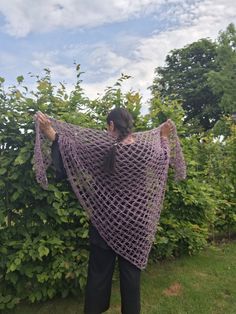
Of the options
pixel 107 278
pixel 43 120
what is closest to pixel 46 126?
pixel 43 120

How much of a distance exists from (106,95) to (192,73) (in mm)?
28681

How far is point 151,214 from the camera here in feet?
9.73

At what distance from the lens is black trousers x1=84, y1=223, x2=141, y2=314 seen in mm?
2877

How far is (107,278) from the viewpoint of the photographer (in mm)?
2934

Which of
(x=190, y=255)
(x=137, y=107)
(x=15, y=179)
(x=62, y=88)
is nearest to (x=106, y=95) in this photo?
(x=137, y=107)

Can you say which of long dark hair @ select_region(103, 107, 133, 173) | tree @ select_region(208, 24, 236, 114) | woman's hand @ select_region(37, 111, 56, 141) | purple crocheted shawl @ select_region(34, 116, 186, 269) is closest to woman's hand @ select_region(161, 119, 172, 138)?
purple crocheted shawl @ select_region(34, 116, 186, 269)

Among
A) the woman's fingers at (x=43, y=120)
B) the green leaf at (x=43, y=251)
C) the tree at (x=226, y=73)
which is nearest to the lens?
the woman's fingers at (x=43, y=120)

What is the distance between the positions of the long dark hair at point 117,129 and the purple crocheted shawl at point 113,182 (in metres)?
0.04

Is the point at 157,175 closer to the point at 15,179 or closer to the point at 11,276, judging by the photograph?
the point at 15,179

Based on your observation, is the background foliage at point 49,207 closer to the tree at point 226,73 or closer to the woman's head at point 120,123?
the woman's head at point 120,123

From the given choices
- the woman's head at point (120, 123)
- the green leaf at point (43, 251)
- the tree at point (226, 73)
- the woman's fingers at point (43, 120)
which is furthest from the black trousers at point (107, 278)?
the tree at point (226, 73)

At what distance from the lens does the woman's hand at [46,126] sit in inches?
111

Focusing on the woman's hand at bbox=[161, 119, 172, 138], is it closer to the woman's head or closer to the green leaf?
the woman's head

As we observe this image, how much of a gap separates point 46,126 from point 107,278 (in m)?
1.19
